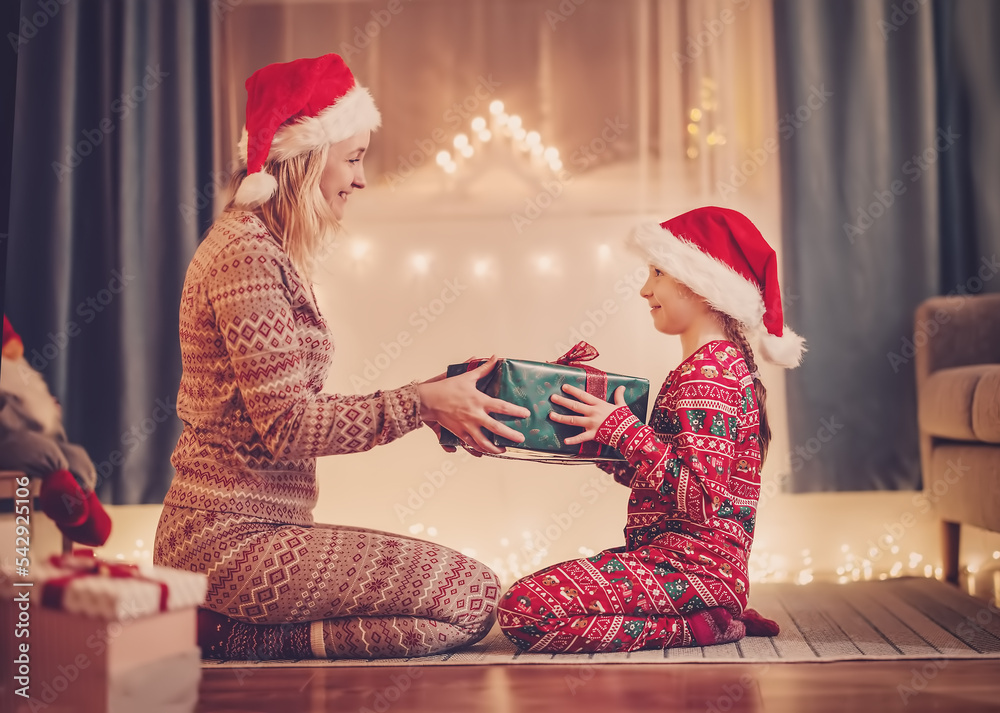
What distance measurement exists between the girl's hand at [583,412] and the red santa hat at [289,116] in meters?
0.63

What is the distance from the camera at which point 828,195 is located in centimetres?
251

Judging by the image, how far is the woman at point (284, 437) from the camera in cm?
150

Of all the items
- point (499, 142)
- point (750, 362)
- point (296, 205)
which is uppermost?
point (499, 142)

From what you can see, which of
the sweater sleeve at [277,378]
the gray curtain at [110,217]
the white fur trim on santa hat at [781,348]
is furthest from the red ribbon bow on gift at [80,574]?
the gray curtain at [110,217]

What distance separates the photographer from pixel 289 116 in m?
1.62

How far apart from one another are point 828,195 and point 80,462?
2.13 metres

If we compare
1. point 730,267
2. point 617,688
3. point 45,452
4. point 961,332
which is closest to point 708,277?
point 730,267

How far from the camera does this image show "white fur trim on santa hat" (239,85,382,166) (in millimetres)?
1624

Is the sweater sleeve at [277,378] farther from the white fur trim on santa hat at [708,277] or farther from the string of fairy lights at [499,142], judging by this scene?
the string of fairy lights at [499,142]

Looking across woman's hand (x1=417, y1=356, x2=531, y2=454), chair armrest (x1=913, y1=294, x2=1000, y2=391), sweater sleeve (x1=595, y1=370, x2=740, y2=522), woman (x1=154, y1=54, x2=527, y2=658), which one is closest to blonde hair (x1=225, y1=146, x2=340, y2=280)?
woman (x1=154, y1=54, x2=527, y2=658)

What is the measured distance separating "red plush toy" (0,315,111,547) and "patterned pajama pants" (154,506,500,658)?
0.62m

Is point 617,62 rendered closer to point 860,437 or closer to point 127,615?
point 860,437

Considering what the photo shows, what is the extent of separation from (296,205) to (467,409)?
482 mm

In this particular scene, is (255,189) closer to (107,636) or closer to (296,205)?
(296,205)
